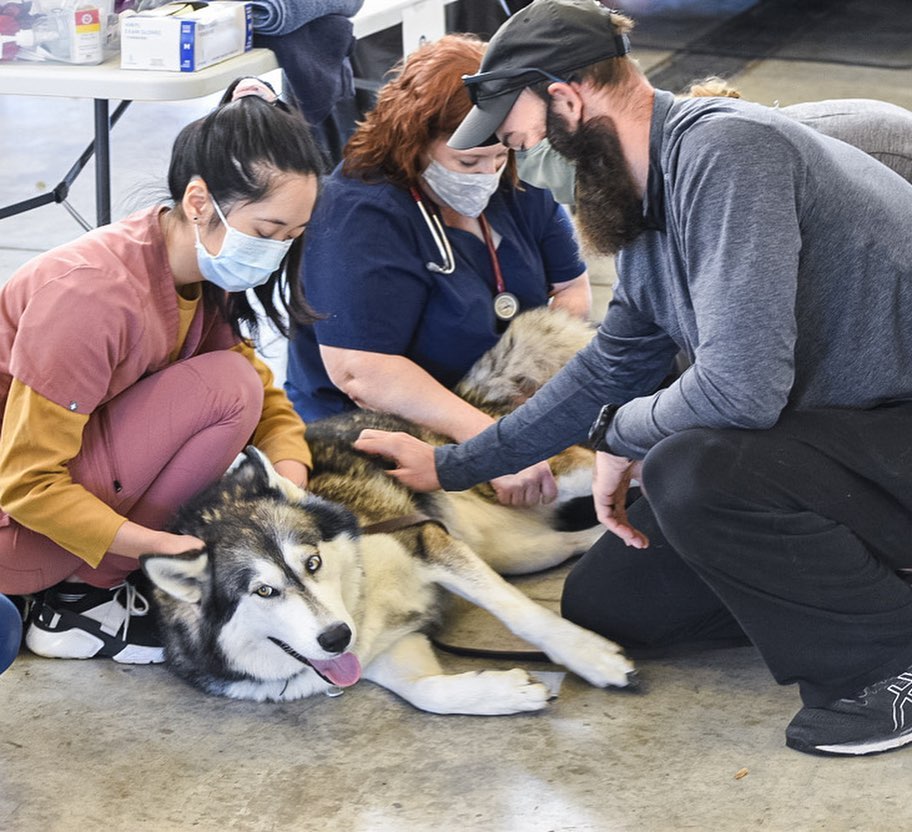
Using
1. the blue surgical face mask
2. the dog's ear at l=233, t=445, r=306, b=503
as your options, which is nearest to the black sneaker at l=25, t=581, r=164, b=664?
the dog's ear at l=233, t=445, r=306, b=503

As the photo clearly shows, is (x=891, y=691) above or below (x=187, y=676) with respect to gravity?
above

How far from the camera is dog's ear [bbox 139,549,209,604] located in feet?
7.92

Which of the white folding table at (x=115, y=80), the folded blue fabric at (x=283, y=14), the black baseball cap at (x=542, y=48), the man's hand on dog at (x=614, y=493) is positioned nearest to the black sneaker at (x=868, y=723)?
the man's hand on dog at (x=614, y=493)

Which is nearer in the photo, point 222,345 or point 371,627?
point 371,627

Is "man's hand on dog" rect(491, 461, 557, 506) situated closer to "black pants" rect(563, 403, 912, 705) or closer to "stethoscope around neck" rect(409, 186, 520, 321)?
"stethoscope around neck" rect(409, 186, 520, 321)

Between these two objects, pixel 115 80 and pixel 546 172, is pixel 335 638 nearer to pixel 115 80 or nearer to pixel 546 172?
pixel 546 172

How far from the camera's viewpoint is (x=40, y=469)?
2.45 metres

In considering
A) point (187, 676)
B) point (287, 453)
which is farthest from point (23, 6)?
point (187, 676)

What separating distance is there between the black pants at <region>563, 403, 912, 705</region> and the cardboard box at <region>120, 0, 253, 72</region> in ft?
5.95

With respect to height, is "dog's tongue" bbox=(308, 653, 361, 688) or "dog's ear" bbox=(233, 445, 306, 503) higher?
"dog's ear" bbox=(233, 445, 306, 503)

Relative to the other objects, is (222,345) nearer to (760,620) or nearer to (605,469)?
(605,469)

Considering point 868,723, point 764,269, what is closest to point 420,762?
point 868,723

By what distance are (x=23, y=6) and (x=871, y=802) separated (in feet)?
9.59

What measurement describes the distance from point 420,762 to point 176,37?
2.02m
